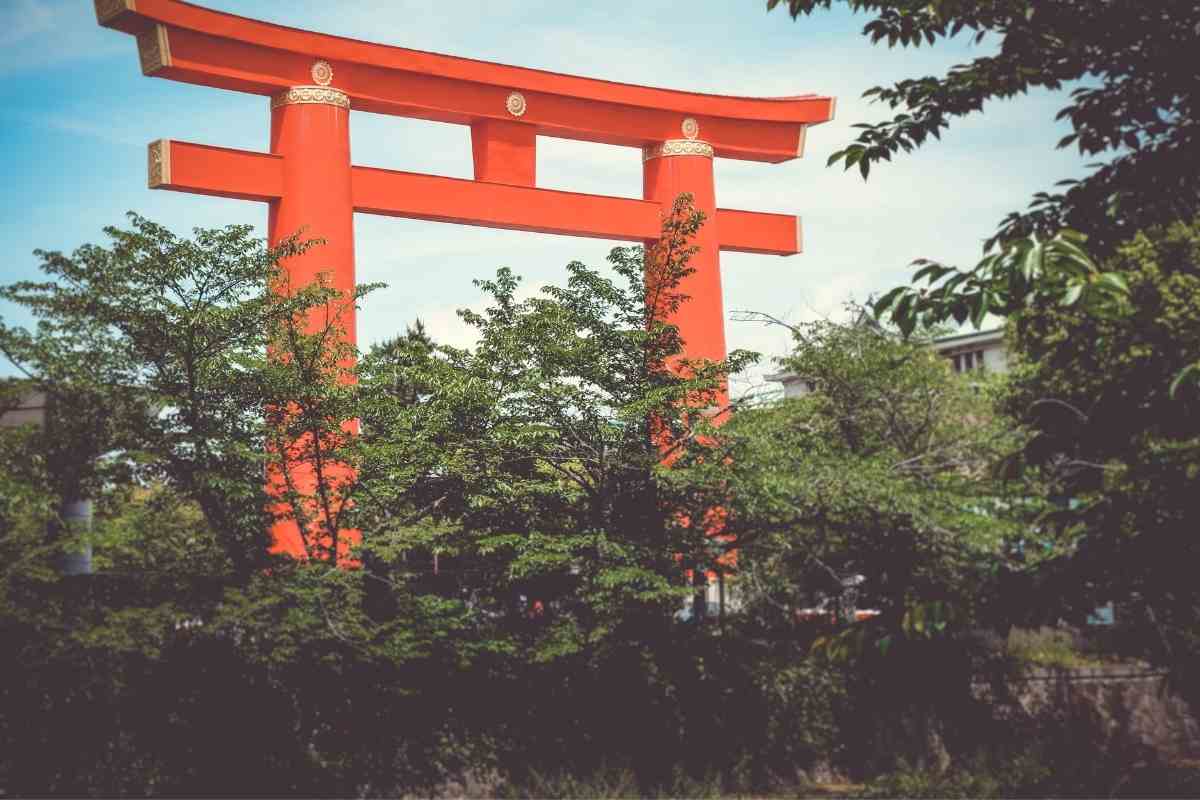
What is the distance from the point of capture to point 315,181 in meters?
13.8

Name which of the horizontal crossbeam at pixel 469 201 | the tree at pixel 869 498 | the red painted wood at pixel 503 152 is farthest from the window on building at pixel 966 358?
the red painted wood at pixel 503 152

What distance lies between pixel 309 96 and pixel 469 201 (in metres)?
2.18

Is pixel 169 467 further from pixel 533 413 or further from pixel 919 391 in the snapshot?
pixel 919 391

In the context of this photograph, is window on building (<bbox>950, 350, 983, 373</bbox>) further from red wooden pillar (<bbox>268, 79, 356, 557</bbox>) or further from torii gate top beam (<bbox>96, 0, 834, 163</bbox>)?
red wooden pillar (<bbox>268, 79, 356, 557</bbox>)

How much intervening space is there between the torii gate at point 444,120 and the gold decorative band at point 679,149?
23 millimetres

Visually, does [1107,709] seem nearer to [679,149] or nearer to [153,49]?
[679,149]

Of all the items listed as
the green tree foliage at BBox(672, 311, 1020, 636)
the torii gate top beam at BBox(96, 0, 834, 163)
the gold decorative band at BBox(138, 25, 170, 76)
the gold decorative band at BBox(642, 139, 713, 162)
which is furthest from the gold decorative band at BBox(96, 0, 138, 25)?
the green tree foliage at BBox(672, 311, 1020, 636)

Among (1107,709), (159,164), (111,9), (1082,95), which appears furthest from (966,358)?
(1082,95)

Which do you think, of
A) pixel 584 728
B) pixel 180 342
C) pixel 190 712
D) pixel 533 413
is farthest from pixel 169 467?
pixel 584 728

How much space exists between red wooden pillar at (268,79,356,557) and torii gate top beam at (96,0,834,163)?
0.78 ft

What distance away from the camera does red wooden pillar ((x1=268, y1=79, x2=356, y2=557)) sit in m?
13.7

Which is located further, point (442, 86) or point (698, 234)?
point (698, 234)

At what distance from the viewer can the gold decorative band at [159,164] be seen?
42.3 feet

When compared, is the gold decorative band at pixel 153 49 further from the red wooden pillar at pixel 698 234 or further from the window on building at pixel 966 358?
the window on building at pixel 966 358
